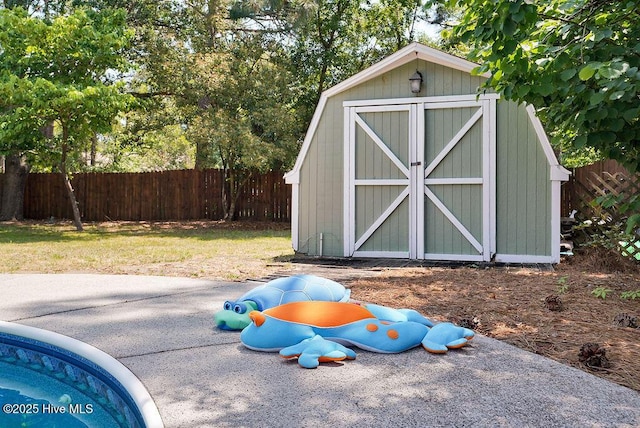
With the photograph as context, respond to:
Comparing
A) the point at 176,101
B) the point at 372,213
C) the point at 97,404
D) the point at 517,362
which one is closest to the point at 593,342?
Answer: the point at 517,362

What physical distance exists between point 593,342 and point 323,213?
16.5ft

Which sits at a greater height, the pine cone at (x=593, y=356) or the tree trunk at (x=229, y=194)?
the tree trunk at (x=229, y=194)

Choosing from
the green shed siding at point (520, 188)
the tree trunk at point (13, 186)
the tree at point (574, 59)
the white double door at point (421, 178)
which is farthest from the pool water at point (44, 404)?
the tree trunk at point (13, 186)

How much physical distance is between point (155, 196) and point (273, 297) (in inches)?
519

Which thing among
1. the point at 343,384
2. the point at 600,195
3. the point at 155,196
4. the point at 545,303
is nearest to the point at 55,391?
the point at 343,384

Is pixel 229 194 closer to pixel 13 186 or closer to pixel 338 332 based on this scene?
pixel 13 186

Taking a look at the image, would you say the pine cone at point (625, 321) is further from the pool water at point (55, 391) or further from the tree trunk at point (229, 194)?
the tree trunk at point (229, 194)

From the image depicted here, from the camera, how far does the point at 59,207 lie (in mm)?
16688

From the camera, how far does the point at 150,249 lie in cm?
920

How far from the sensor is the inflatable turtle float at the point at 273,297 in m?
3.77

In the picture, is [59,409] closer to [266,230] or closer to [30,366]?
[30,366]

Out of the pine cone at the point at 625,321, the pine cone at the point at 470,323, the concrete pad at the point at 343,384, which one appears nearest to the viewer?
the concrete pad at the point at 343,384

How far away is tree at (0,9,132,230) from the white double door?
6.47 meters

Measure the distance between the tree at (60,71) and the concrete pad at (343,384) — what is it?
8479mm
